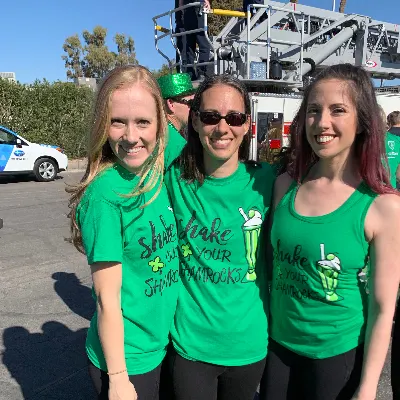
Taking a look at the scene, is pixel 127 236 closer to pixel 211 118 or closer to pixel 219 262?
pixel 219 262

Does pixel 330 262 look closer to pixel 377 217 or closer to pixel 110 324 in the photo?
pixel 377 217

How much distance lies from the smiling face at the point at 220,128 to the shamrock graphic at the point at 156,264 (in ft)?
1.59

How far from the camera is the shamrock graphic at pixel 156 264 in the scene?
5.13ft

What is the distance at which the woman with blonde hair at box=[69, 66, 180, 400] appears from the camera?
4.70 feet

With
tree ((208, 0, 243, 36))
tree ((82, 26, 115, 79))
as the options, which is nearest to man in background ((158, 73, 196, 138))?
tree ((208, 0, 243, 36))

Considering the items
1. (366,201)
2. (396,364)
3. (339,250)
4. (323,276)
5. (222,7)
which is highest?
(222,7)

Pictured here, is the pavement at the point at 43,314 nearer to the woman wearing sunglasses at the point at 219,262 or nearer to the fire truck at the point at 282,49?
the woman wearing sunglasses at the point at 219,262

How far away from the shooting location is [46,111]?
15.2 m

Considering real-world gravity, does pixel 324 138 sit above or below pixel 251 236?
above

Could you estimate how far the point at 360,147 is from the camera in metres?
1.63

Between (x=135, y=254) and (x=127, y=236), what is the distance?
78 mm

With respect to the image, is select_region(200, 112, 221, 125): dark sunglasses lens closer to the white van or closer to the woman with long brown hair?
the woman with long brown hair

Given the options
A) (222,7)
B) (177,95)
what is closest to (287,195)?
(177,95)

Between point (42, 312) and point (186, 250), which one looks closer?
point (186, 250)
